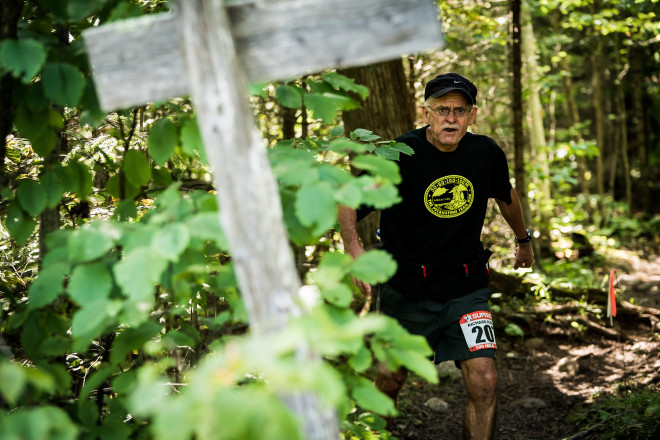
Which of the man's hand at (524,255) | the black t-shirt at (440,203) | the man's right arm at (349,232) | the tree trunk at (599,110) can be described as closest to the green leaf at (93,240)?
the man's right arm at (349,232)

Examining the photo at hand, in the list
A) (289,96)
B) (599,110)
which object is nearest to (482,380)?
(289,96)

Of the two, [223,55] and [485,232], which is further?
[485,232]

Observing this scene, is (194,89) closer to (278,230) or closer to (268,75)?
(268,75)

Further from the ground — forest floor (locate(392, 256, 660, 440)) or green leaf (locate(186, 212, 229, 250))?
green leaf (locate(186, 212, 229, 250))

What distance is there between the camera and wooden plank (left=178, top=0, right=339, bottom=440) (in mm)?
1536

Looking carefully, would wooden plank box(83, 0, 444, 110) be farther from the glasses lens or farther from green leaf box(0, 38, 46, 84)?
the glasses lens

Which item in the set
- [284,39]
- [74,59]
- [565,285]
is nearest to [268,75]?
[284,39]

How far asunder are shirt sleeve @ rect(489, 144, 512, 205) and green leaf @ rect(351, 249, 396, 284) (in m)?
2.19

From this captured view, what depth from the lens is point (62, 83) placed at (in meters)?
2.06

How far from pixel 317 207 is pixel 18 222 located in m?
1.57

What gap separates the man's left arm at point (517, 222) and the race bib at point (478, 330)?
83 cm

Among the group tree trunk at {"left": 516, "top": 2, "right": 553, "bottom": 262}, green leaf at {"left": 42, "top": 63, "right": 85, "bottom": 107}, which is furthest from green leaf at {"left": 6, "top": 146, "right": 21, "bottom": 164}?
tree trunk at {"left": 516, "top": 2, "right": 553, "bottom": 262}

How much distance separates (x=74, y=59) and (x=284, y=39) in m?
1.03

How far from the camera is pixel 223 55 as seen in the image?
156 cm
